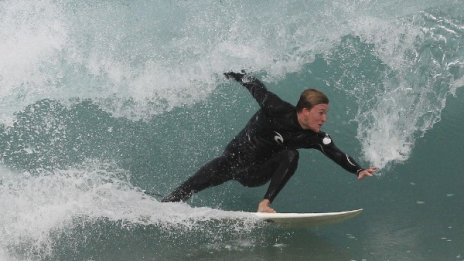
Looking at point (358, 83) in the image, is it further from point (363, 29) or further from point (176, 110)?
point (176, 110)

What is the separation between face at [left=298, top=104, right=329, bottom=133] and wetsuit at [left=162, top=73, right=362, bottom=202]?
8cm

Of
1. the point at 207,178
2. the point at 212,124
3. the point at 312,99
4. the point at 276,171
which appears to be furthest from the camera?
the point at 212,124

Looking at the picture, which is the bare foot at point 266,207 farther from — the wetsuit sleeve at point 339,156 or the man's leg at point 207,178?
the wetsuit sleeve at point 339,156

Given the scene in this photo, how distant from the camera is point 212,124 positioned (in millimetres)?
8281

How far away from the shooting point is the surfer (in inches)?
204

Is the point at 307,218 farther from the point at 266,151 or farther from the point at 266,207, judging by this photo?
the point at 266,151

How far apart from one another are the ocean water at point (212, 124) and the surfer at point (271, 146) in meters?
0.32

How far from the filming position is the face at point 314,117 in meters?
5.09

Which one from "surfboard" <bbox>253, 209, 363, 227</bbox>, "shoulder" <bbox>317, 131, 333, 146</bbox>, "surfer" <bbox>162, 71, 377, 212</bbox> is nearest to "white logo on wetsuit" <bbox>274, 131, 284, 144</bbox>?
"surfer" <bbox>162, 71, 377, 212</bbox>

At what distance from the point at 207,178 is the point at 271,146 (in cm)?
68

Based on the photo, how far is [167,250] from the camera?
5.36 meters

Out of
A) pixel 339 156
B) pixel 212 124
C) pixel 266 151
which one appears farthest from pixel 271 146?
pixel 212 124

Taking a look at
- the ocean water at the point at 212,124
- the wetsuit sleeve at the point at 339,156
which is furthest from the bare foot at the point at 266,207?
the wetsuit sleeve at the point at 339,156

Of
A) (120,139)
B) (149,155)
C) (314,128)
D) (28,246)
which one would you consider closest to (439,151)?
(314,128)
